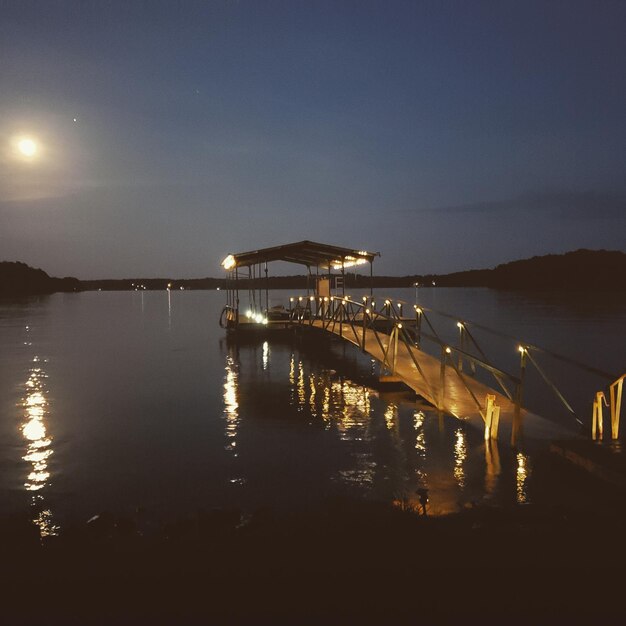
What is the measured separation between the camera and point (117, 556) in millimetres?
6148

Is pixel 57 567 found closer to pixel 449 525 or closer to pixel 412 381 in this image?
pixel 449 525

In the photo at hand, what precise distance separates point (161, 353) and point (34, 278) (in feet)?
583

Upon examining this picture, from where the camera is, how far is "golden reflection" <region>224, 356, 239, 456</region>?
37.1 ft

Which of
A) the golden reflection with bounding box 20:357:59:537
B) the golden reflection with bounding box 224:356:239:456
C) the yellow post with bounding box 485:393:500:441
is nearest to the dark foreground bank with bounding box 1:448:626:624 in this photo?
the golden reflection with bounding box 20:357:59:537

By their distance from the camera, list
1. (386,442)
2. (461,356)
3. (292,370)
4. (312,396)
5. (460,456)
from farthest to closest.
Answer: (292,370)
(312,396)
(461,356)
(386,442)
(460,456)

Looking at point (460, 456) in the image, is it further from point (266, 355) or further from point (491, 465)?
point (266, 355)

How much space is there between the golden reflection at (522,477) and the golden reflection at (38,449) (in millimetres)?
6378

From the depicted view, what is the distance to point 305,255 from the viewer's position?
29.7 m

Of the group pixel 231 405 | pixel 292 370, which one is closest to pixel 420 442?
pixel 231 405

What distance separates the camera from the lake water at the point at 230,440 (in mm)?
8039

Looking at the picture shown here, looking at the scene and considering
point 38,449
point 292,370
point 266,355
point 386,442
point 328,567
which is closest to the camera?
point 328,567

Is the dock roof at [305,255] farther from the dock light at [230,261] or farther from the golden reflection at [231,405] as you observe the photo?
the golden reflection at [231,405]

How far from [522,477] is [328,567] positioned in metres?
4.01

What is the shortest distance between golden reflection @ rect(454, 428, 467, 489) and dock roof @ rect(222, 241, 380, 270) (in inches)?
592
